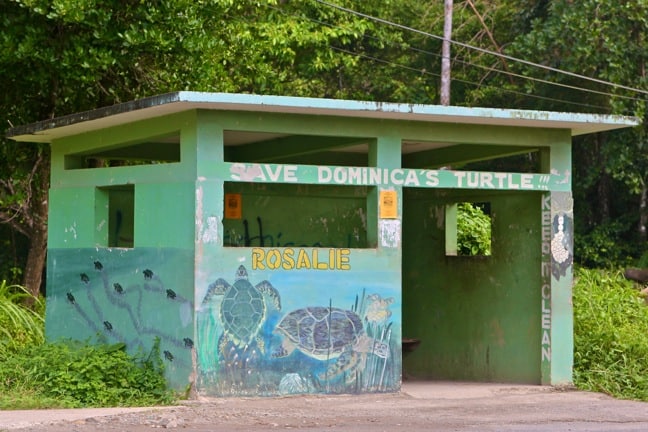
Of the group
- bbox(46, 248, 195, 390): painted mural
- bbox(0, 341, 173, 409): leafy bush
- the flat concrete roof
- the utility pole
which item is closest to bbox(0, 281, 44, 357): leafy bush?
bbox(46, 248, 195, 390): painted mural

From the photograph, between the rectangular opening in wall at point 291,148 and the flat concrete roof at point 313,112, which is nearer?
the flat concrete roof at point 313,112

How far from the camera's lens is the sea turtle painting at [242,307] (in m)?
11.0

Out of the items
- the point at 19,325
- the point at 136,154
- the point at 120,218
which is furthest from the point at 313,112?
the point at 19,325

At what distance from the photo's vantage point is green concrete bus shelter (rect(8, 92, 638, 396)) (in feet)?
36.2

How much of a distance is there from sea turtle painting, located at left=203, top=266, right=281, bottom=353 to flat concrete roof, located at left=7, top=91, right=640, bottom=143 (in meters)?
1.62

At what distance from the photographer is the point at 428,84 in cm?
2869

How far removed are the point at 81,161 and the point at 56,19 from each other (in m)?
2.04

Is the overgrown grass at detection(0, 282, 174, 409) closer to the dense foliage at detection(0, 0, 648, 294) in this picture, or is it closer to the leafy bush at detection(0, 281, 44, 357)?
the leafy bush at detection(0, 281, 44, 357)

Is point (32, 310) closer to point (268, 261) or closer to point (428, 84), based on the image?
point (268, 261)

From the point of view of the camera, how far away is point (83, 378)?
11234 mm

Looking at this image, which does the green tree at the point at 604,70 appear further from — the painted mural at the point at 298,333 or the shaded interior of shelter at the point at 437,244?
the painted mural at the point at 298,333

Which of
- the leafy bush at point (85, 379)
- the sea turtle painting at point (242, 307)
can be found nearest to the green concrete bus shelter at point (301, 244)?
the sea turtle painting at point (242, 307)

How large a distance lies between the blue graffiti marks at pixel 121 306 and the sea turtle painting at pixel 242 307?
32 cm

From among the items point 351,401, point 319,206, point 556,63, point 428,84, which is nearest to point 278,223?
point 319,206
